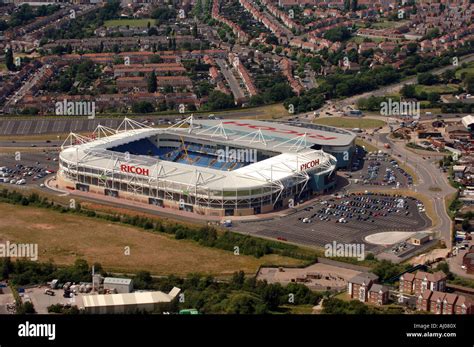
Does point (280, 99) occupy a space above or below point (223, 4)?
below

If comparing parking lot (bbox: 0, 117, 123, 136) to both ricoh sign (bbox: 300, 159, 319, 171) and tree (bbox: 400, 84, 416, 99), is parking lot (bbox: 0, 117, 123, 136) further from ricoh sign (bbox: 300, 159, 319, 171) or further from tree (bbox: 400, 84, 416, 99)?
tree (bbox: 400, 84, 416, 99)

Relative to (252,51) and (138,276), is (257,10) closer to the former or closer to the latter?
(252,51)

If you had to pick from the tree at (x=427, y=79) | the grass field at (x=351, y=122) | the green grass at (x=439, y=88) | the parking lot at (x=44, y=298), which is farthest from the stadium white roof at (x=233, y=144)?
the tree at (x=427, y=79)

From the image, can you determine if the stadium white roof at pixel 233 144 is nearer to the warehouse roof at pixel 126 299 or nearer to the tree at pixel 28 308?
the warehouse roof at pixel 126 299

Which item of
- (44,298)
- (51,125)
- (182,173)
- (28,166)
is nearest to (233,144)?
(182,173)

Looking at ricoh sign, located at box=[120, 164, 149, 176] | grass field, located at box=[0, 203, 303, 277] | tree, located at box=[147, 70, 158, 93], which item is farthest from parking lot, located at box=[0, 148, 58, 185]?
tree, located at box=[147, 70, 158, 93]

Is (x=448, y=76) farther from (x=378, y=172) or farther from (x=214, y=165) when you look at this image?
(x=214, y=165)
